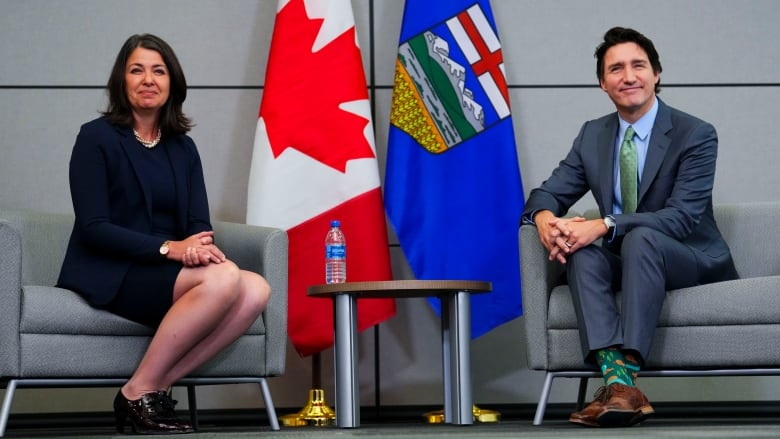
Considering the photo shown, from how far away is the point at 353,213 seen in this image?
12.1 feet

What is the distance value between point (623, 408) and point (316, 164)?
1621mm

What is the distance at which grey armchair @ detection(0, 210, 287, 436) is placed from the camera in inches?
105

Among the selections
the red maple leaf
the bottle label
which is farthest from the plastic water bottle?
the red maple leaf

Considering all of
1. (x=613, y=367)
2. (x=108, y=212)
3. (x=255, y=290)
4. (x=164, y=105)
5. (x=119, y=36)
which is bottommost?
(x=613, y=367)

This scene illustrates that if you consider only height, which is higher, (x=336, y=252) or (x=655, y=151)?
(x=655, y=151)

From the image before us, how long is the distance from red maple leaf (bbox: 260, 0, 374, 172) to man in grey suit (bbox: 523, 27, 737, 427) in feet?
2.87

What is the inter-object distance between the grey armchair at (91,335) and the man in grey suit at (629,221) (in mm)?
859

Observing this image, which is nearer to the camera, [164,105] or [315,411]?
[164,105]

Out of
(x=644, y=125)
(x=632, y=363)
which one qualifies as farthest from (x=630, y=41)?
(x=632, y=363)

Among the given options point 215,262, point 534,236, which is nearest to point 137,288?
point 215,262

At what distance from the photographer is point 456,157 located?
385cm

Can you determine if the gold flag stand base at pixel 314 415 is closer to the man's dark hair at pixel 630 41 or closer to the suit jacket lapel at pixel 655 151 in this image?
the suit jacket lapel at pixel 655 151

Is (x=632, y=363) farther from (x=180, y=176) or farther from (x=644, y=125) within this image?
(x=180, y=176)

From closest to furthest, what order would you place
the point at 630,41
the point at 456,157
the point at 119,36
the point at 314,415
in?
the point at 630,41, the point at 314,415, the point at 456,157, the point at 119,36
